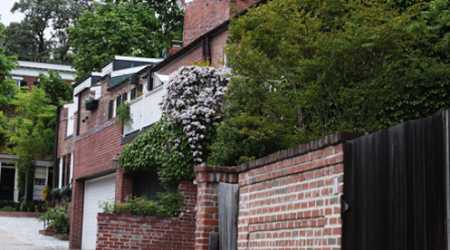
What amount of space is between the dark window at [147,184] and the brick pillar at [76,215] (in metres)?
5.81

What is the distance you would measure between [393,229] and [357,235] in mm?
470

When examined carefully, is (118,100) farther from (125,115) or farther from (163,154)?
(163,154)

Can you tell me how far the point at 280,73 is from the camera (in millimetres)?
11242

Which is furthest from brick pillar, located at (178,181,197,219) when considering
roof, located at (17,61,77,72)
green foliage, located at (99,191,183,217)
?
roof, located at (17,61,77,72)

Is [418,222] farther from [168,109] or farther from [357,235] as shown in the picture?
[168,109]

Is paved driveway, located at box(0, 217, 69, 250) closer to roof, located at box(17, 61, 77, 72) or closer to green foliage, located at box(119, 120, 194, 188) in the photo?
green foliage, located at box(119, 120, 194, 188)

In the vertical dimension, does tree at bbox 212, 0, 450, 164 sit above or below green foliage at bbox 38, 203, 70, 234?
above

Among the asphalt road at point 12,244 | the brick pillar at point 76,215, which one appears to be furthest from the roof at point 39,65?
the brick pillar at point 76,215

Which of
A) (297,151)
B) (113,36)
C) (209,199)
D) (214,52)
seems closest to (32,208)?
(113,36)

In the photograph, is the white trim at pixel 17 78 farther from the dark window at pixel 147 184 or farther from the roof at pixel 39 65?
the dark window at pixel 147 184

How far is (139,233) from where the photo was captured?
1505cm

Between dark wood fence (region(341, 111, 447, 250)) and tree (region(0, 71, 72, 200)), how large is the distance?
118 ft

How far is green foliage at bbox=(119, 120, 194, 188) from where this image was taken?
50.7 feet

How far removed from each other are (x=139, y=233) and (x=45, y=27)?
4502cm
